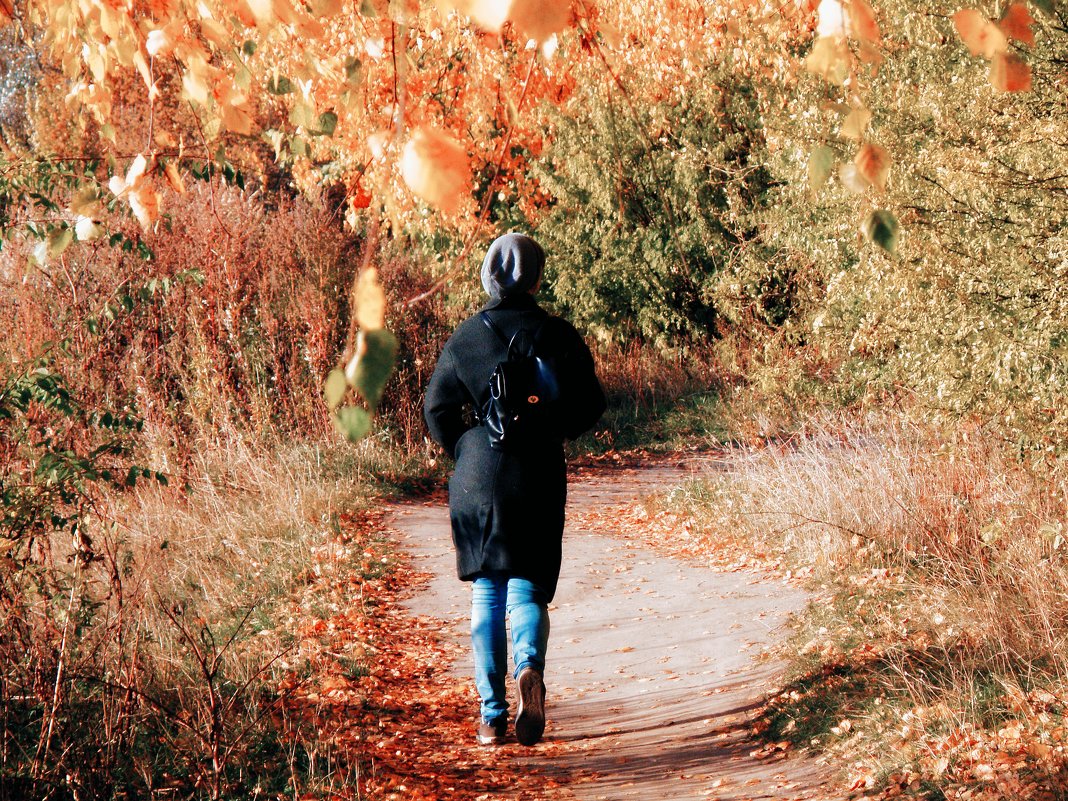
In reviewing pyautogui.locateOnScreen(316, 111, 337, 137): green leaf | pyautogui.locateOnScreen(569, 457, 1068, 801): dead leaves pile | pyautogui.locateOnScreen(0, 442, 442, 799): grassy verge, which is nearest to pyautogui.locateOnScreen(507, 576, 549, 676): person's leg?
pyautogui.locateOnScreen(0, 442, 442, 799): grassy verge

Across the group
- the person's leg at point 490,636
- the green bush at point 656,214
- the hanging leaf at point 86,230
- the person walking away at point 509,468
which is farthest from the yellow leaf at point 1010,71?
the green bush at point 656,214

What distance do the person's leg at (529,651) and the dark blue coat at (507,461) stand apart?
0.25ft

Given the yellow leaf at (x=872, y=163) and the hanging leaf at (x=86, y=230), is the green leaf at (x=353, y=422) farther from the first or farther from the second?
the hanging leaf at (x=86, y=230)

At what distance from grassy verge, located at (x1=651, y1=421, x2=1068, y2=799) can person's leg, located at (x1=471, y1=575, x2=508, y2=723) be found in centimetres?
130

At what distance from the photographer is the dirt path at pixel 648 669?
14.5 feet

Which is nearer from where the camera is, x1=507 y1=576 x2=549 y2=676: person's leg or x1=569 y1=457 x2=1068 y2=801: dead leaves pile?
x1=569 y1=457 x2=1068 y2=801: dead leaves pile

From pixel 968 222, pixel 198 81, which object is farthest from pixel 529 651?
pixel 968 222

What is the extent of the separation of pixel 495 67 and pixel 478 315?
773 centimetres

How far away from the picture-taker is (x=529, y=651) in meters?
4.20

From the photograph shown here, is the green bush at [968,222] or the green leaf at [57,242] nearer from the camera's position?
the green leaf at [57,242]

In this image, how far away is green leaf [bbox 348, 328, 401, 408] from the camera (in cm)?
137

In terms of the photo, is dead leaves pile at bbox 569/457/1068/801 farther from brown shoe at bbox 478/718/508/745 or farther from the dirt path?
brown shoe at bbox 478/718/508/745

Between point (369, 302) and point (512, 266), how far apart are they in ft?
9.51

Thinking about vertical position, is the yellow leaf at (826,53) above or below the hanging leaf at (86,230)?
above
